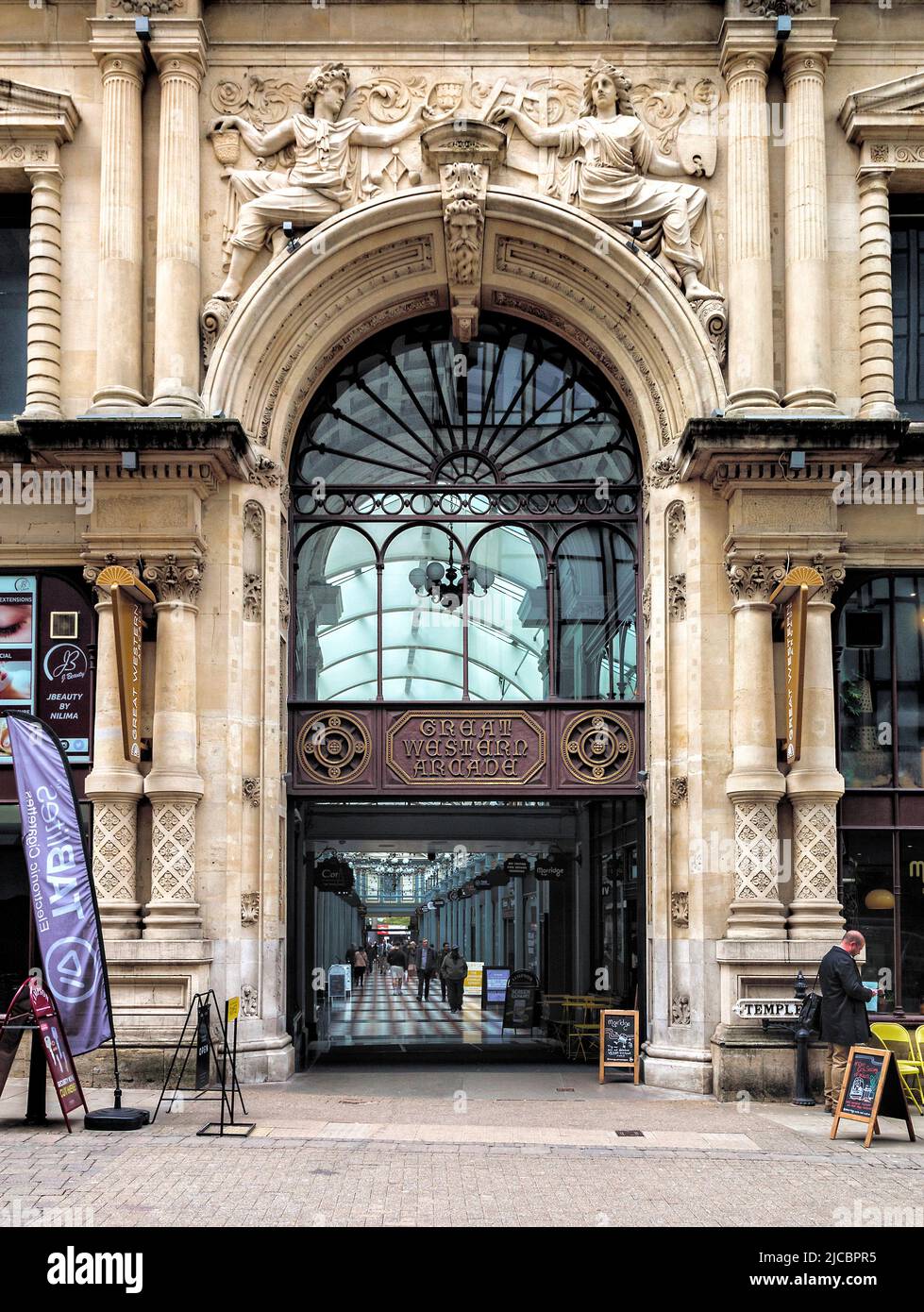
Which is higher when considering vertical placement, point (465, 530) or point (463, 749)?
point (465, 530)

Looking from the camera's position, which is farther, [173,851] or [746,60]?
[746,60]

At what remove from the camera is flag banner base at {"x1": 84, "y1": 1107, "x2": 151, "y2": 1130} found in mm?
13078

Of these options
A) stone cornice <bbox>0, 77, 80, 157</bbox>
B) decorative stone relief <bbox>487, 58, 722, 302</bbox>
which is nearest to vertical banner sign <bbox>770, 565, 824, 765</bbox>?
decorative stone relief <bbox>487, 58, 722, 302</bbox>

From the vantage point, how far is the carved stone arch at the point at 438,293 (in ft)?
58.7

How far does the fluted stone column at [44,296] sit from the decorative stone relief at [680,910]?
918 centimetres

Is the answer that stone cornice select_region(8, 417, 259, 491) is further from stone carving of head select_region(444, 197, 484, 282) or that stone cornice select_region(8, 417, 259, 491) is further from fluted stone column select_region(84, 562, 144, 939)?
stone carving of head select_region(444, 197, 484, 282)

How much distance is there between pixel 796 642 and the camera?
16.5 meters

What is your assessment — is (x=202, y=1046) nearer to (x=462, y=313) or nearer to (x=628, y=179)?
(x=462, y=313)

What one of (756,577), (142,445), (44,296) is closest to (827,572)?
(756,577)

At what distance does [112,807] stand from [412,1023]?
16.8 m

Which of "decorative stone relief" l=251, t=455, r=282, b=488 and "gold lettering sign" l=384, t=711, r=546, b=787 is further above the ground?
"decorative stone relief" l=251, t=455, r=282, b=488

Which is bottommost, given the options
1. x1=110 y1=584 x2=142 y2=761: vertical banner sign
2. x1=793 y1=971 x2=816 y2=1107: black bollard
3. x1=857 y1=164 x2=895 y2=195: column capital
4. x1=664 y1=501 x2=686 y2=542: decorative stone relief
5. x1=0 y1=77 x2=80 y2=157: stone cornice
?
x1=793 y1=971 x2=816 y2=1107: black bollard

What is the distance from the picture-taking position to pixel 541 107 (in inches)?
724

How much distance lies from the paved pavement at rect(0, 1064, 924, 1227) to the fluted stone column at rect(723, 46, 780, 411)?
8.14 meters
